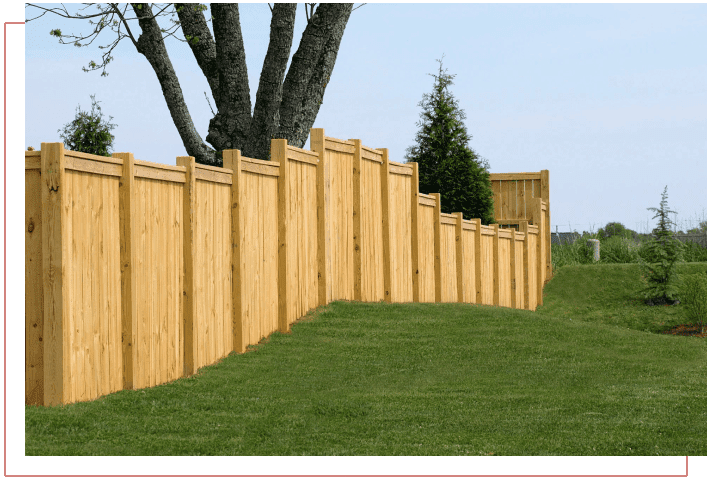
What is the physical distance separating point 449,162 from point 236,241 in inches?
391

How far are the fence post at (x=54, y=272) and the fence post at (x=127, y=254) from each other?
80 cm

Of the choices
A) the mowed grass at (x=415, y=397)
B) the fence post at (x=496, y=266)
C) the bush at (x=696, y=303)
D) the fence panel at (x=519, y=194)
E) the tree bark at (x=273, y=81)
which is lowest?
the mowed grass at (x=415, y=397)

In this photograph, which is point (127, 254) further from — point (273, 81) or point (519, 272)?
point (519, 272)

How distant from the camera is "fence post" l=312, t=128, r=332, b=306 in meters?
11.2

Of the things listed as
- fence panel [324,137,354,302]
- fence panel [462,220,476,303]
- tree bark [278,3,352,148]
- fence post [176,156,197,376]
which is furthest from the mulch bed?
fence post [176,156,197,376]

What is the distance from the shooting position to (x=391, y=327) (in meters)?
11.0

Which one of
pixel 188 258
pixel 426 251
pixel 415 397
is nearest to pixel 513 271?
pixel 426 251

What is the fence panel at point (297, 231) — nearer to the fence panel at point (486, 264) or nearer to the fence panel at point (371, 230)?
the fence panel at point (371, 230)

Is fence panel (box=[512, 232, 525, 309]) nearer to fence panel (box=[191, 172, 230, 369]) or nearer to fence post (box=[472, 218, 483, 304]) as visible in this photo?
fence post (box=[472, 218, 483, 304])

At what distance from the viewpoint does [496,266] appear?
17.9m

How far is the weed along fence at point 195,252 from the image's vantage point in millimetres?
6957

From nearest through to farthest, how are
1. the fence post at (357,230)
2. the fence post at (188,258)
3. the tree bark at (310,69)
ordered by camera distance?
the fence post at (188,258) < the fence post at (357,230) < the tree bark at (310,69)

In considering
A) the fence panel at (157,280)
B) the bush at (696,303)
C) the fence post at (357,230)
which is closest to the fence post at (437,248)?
the fence post at (357,230)

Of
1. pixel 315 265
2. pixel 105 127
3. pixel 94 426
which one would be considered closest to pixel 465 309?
Answer: pixel 315 265
